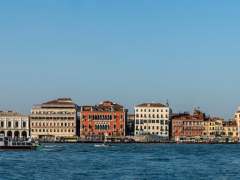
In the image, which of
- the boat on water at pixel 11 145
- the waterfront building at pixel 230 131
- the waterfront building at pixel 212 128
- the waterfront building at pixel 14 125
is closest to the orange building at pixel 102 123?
the waterfront building at pixel 14 125

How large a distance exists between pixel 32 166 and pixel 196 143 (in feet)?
246

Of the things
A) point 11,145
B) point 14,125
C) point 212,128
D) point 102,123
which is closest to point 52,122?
point 14,125

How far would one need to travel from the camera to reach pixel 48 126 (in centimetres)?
12825

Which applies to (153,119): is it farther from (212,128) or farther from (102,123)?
(212,128)

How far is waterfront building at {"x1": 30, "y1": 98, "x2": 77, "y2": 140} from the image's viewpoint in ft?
419

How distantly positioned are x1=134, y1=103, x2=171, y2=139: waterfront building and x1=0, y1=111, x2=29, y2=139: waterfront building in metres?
28.4

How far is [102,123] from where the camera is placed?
127 m

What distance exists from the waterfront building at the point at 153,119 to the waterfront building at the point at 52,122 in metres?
16.3

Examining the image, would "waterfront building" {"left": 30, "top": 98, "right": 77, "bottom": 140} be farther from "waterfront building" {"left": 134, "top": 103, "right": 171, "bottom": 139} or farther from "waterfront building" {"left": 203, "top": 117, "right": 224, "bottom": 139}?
"waterfront building" {"left": 203, "top": 117, "right": 224, "bottom": 139}

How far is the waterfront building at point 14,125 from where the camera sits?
127m

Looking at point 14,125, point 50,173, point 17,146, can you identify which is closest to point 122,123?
point 14,125

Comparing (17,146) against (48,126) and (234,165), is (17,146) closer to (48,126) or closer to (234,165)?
(234,165)

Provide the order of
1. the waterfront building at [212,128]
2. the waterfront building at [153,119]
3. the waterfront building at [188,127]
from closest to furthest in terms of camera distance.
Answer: the waterfront building at [153,119] → the waterfront building at [188,127] → the waterfront building at [212,128]

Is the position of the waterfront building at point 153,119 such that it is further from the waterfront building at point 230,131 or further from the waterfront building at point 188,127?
the waterfront building at point 230,131
